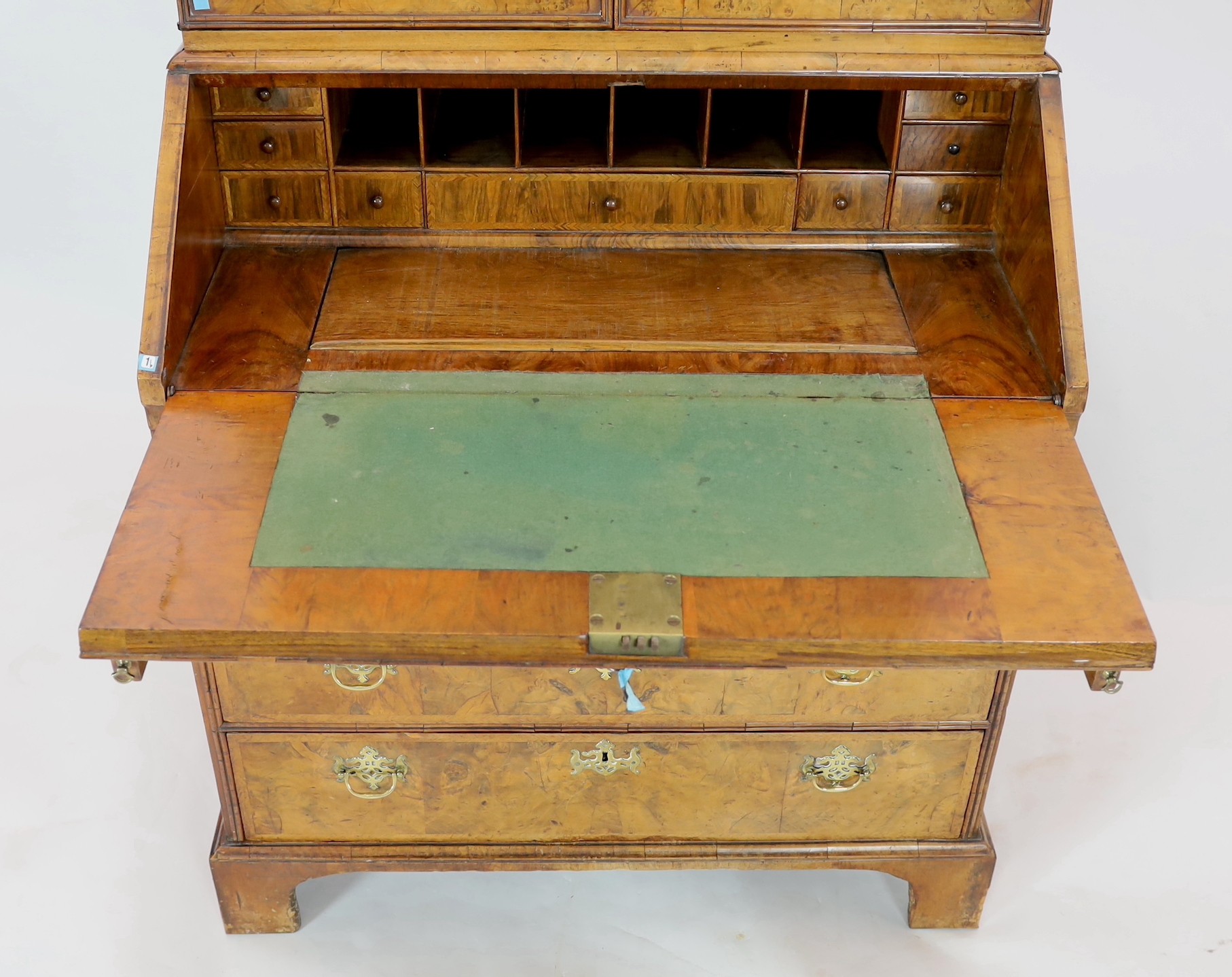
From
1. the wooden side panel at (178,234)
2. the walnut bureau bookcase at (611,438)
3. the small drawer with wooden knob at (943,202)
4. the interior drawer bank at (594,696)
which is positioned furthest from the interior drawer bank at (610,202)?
the interior drawer bank at (594,696)

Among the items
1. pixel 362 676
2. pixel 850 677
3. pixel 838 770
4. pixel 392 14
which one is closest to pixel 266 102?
pixel 392 14

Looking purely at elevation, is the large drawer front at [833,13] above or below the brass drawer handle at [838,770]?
above

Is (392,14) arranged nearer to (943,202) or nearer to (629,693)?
(943,202)

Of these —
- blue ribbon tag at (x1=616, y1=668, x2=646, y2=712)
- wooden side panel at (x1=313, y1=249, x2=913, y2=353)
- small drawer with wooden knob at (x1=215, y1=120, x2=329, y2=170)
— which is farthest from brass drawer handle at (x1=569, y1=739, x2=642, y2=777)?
small drawer with wooden knob at (x1=215, y1=120, x2=329, y2=170)

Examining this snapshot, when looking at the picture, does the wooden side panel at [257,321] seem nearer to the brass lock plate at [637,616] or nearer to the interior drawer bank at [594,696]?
the interior drawer bank at [594,696]

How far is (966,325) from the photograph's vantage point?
9.00 ft

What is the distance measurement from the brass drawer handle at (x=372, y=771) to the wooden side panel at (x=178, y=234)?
654 millimetres

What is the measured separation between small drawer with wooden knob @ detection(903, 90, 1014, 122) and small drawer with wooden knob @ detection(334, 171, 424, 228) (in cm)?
91

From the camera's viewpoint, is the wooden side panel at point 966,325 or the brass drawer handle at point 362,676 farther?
the wooden side panel at point 966,325

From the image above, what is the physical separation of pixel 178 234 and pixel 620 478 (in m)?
0.87

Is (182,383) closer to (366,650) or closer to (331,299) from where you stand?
(331,299)

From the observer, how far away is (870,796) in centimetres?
267

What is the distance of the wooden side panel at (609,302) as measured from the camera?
2693mm

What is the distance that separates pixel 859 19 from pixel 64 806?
6.82 feet
